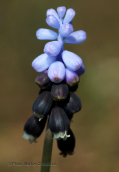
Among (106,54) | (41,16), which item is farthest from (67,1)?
(106,54)

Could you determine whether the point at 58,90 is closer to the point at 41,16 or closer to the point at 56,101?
the point at 56,101

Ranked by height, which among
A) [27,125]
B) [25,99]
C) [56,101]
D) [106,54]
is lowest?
[27,125]

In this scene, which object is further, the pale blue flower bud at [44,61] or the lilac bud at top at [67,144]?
the lilac bud at top at [67,144]

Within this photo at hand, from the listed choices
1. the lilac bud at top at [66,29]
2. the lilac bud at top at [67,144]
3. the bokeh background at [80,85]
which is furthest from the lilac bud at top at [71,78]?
the bokeh background at [80,85]

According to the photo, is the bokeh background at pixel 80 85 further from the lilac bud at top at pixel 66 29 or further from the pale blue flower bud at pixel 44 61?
the lilac bud at top at pixel 66 29

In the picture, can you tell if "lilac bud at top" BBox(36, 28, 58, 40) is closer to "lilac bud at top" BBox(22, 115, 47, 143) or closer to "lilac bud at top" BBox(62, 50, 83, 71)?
"lilac bud at top" BBox(62, 50, 83, 71)

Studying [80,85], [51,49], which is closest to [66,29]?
[51,49]
